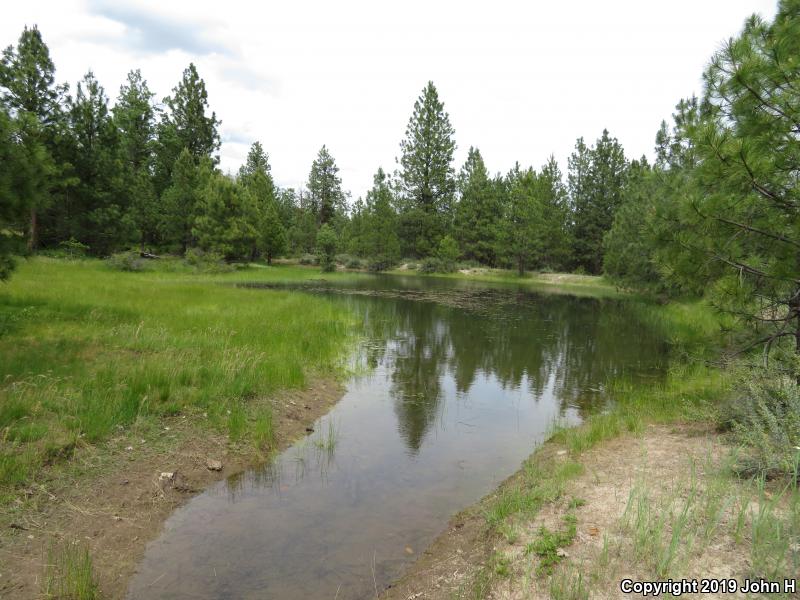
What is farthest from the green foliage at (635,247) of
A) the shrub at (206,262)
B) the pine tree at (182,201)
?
the pine tree at (182,201)

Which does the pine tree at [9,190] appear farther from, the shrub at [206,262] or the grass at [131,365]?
the shrub at [206,262]

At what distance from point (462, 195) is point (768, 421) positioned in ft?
219

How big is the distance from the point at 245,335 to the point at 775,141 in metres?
12.7

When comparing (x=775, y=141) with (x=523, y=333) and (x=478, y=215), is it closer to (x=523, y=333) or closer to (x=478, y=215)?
(x=523, y=333)

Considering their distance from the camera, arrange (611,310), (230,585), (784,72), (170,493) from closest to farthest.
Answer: (230,585), (170,493), (784,72), (611,310)

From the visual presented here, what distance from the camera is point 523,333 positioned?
64.8 feet

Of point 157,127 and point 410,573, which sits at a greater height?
point 157,127

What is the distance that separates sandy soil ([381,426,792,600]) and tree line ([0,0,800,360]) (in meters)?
3.77

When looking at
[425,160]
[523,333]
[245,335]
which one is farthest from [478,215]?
[245,335]

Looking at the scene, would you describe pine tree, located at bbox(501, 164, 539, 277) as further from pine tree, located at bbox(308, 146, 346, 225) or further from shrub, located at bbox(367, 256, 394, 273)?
pine tree, located at bbox(308, 146, 346, 225)

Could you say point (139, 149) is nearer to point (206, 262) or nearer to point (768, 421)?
point (206, 262)

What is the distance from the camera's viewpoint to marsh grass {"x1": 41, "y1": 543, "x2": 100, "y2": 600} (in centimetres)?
392

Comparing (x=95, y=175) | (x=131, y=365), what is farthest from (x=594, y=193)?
(x=131, y=365)

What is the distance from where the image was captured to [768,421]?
521 cm
